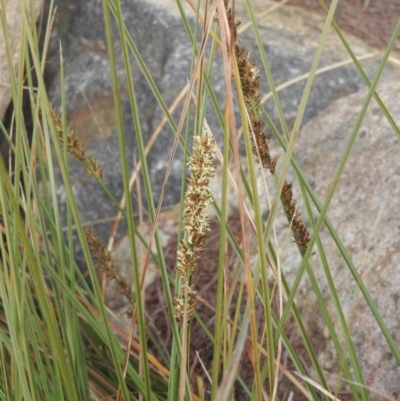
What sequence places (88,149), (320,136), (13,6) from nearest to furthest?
(320,136), (13,6), (88,149)

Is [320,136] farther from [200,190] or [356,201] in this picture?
[200,190]

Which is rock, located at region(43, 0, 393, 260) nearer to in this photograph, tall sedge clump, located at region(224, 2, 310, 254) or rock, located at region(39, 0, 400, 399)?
rock, located at region(39, 0, 400, 399)

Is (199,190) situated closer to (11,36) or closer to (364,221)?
(364,221)

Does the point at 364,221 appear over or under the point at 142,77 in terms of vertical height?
under

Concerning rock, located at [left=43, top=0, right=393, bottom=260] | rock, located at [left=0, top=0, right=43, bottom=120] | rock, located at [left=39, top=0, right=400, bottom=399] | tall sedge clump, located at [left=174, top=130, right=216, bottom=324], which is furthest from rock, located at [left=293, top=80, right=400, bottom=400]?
rock, located at [left=0, top=0, right=43, bottom=120]

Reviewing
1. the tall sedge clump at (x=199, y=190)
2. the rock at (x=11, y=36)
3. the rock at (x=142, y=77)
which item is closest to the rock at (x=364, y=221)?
the rock at (x=142, y=77)

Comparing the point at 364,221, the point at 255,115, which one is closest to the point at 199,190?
the point at 255,115

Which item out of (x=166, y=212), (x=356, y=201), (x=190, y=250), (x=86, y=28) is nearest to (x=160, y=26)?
(x=86, y=28)

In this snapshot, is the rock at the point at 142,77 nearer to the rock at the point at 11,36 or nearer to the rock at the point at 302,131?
the rock at the point at 302,131
